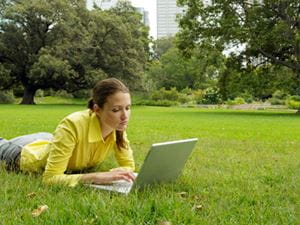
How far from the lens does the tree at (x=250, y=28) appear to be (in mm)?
19383

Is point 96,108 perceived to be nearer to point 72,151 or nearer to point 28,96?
→ point 72,151

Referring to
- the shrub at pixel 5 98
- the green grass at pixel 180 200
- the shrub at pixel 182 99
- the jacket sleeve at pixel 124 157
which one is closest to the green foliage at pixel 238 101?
the shrub at pixel 182 99

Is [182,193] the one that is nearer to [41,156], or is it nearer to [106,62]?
[41,156]

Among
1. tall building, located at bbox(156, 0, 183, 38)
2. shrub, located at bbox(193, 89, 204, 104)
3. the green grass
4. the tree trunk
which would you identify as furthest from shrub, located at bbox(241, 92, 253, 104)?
tall building, located at bbox(156, 0, 183, 38)

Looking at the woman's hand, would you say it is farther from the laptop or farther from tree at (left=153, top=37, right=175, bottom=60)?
tree at (left=153, top=37, right=175, bottom=60)

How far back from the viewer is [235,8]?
20859 mm

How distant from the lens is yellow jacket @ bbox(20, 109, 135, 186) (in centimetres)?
292

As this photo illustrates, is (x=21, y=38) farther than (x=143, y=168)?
Yes

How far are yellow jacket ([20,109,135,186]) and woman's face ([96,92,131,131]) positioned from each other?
0.36ft

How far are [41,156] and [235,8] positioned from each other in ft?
61.8

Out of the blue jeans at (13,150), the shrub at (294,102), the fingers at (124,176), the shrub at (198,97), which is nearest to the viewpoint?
the fingers at (124,176)

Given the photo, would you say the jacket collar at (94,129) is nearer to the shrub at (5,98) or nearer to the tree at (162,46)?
the shrub at (5,98)

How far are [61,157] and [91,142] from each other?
271 mm

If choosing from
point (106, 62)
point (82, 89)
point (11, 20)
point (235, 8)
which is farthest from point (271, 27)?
point (11, 20)
